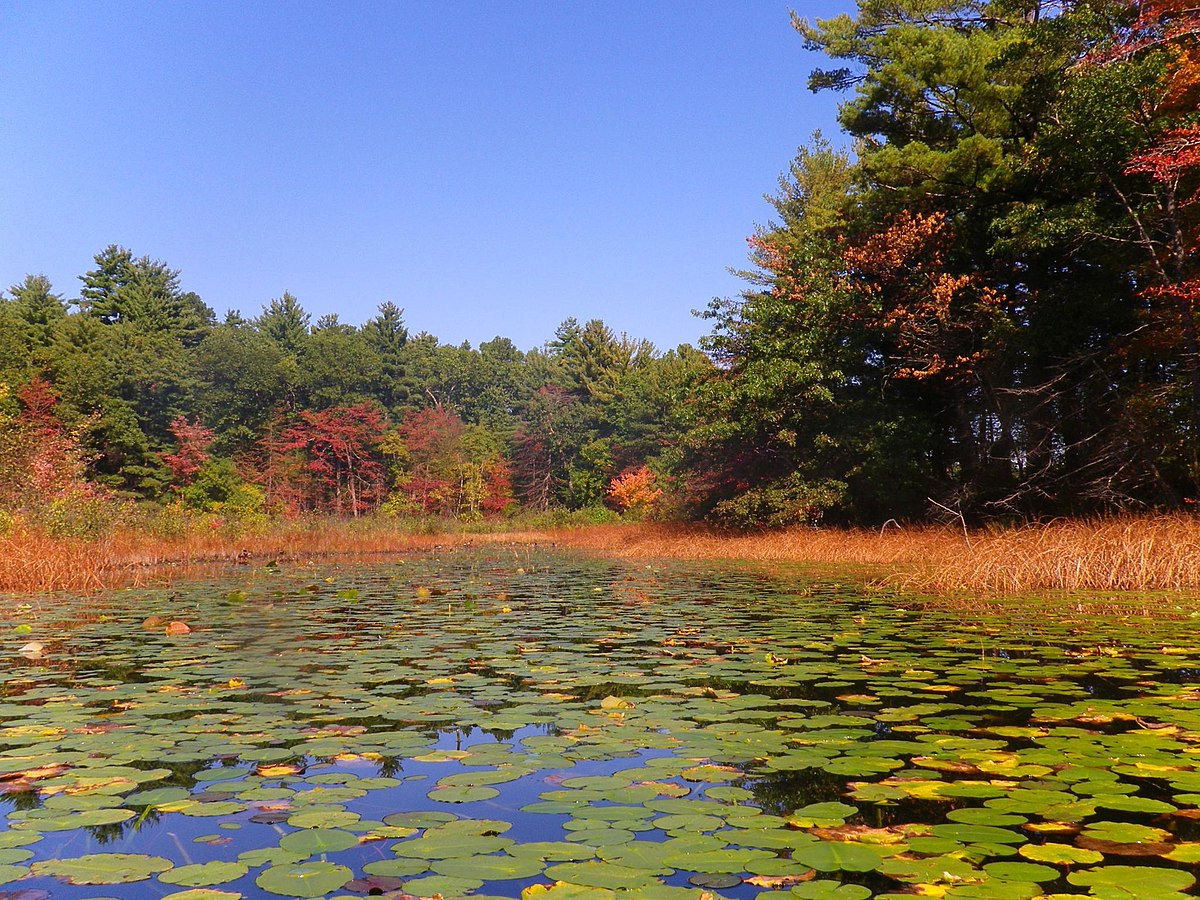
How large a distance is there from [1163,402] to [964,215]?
241 inches

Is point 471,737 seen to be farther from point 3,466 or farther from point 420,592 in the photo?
point 3,466

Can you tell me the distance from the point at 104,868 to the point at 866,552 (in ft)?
49.2

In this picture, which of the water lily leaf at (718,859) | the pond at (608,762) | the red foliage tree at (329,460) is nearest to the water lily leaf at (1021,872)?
the pond at (608,762)

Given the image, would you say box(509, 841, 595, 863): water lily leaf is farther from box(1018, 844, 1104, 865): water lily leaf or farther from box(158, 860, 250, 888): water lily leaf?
box(1018, 844, 1104, 865): water lily leaf

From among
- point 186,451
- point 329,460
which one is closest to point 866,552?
point 186,451

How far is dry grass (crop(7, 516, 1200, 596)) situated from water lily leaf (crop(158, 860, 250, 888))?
9.10 metres

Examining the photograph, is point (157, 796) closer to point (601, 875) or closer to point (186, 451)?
point (601, 875)

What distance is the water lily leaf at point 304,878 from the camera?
6.64 feet

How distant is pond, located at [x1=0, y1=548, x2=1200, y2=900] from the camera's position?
2127 millimetres

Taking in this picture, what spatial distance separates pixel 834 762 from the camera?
308 cm

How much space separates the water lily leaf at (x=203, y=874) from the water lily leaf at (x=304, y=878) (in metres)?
0.07

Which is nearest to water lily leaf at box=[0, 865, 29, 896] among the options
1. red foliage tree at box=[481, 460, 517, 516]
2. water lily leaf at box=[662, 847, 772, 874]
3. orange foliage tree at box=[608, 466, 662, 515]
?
water lily leaf at box=[662, 847, 772, 874]

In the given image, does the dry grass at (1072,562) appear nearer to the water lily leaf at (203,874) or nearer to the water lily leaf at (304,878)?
the water lily leaf at (304,878)

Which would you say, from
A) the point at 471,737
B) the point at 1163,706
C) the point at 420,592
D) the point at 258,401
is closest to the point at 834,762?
the point at 471,737
